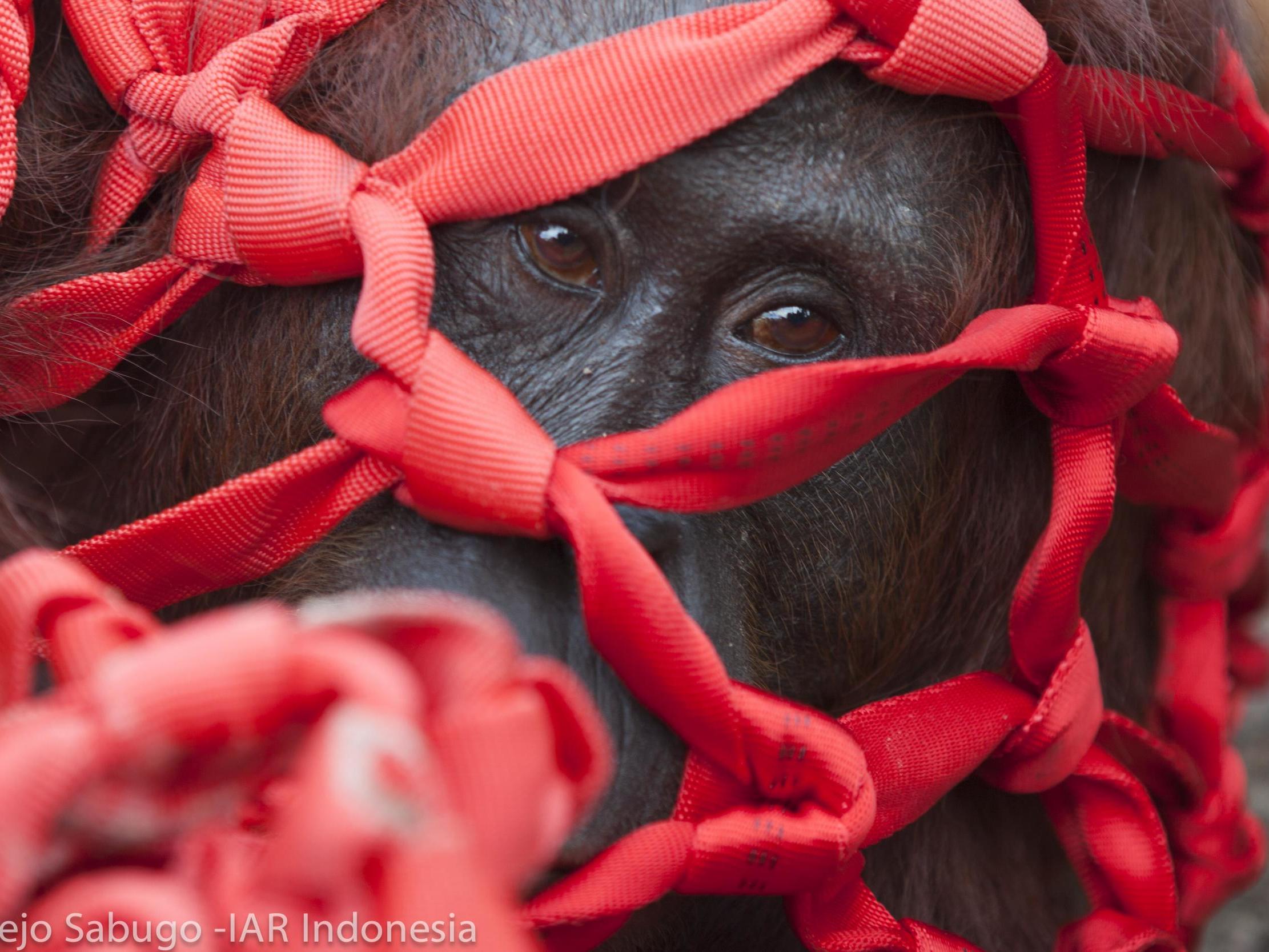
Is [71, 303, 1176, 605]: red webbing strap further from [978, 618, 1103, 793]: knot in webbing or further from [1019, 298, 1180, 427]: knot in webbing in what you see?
[978, 618, 1103, 793]: knot in webbing

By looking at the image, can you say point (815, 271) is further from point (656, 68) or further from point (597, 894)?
point (597, 894)

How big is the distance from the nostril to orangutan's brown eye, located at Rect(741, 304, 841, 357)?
16cm

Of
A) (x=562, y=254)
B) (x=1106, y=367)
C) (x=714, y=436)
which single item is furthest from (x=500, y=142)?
(x=1106, y=367)

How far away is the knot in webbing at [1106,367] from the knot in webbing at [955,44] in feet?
0.57

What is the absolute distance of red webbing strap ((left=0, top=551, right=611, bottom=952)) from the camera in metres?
0.56

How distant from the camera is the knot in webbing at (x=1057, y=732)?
1105mm

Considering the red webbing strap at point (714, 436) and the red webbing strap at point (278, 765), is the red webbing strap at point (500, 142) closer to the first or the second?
the red webbing strap at point (714, 436)

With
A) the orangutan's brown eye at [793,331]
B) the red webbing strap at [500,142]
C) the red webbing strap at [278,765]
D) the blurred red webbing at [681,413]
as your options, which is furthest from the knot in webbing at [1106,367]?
the red webbing strap at [278,765]

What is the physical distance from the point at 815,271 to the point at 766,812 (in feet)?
1.20

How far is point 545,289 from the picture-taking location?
1.00 metres

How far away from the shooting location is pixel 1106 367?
1037 millimetres

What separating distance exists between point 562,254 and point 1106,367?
39 centimetres

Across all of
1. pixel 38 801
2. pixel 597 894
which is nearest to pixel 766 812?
pixel 597 894

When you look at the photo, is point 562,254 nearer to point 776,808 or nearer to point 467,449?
point 467,449
